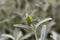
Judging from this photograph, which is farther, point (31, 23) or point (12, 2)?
point (12, 2)

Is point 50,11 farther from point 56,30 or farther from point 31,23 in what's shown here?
point 31,23

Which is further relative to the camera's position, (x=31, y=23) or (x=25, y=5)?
(x=25, y=5)

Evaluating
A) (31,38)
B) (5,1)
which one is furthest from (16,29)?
(5,1)

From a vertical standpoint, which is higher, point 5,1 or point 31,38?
point 5,1

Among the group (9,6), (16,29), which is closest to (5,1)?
(9,6)

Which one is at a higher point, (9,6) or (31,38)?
(9,6)

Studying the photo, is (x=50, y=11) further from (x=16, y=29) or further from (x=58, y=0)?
(x=16, y=29)
